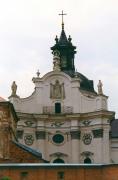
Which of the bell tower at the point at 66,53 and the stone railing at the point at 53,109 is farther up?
the bell tower at the point at 66,53

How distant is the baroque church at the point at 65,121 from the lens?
6575 centimetres

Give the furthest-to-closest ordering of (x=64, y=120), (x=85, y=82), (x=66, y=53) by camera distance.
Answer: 1. (x=66, y=53)
2. (x=85, y=82)
3. (x=64, y=120)

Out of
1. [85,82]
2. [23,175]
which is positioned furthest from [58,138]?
[23,175]

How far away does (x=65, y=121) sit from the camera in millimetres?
67562

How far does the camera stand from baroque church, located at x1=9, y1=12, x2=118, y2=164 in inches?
2589

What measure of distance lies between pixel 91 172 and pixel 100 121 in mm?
23680

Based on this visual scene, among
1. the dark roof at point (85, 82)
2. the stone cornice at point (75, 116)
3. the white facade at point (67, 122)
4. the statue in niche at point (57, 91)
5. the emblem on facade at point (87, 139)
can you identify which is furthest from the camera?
the dark roof at point (85, 82)

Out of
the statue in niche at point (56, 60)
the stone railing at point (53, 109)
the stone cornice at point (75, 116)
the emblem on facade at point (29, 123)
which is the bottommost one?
the emblem on facade at point (29, 123)

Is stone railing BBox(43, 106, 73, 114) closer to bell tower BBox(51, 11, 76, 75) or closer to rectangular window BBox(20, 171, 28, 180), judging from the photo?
bell tower BBox(51, 11, 76, 75)

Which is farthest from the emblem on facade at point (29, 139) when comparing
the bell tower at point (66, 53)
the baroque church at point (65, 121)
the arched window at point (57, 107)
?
the bell tower at point (66, 53)

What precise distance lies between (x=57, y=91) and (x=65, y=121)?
3639 mm

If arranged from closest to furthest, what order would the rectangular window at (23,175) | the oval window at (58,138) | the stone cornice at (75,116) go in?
the rectangular window at (23,175) → the stone cornice at (75,116) → the oval window at (58,138)

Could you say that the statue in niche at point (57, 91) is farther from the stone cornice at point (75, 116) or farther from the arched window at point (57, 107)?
the stone cornice at point (75, 116)

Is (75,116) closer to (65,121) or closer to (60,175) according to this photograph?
(65,121)
